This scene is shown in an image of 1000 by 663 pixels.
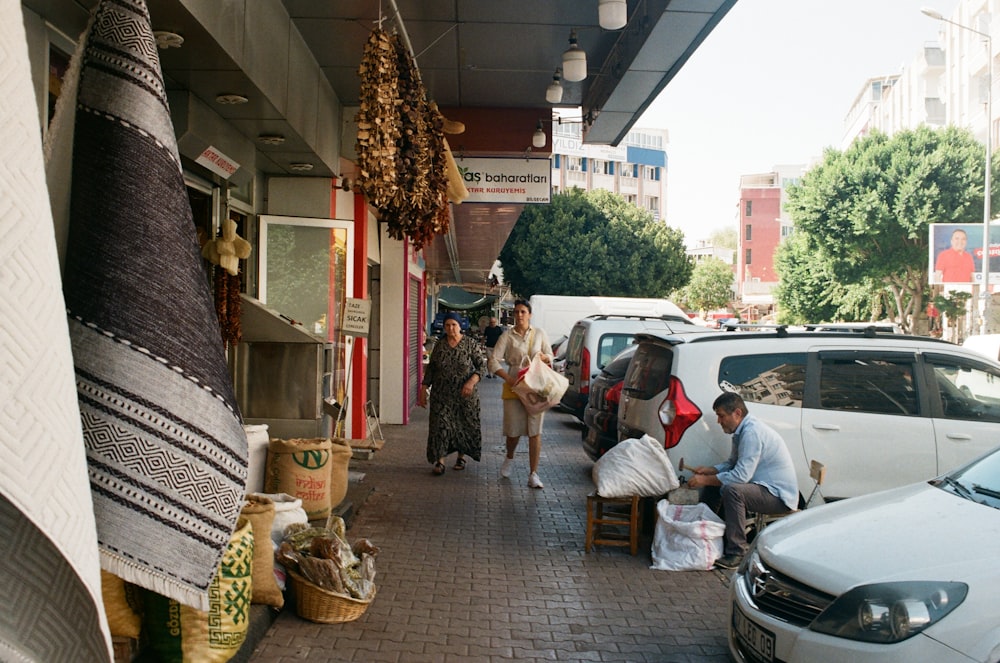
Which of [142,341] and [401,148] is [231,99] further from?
[142,341]

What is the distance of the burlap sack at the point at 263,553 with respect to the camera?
473 centimetres

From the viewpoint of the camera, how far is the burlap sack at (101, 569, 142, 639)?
11.9ft

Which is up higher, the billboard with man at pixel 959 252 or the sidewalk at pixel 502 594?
the billboard with man at pixel 959 252

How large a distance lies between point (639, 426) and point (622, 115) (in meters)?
5.00

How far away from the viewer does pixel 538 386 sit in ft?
30.6

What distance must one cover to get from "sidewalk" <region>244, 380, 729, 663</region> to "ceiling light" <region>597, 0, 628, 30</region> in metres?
4.23

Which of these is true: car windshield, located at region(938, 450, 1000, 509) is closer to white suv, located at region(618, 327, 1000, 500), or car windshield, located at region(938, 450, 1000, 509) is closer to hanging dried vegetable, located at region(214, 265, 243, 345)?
white suv, located at region(618, 327, 1000, 500)

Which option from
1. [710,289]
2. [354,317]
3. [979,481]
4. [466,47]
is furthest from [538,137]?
[710,289]

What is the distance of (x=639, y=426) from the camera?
7.81 metres

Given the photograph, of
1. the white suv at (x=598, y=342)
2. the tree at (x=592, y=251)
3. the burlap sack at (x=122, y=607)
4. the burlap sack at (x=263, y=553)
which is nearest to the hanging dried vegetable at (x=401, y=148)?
the burlap sack at (x=263, y=553)

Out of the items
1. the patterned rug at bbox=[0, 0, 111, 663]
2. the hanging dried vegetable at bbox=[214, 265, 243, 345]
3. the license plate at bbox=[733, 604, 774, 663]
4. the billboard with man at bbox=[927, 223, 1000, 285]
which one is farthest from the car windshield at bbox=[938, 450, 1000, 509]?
the billboard with man at bbox=[927, 223, 1000, 285]

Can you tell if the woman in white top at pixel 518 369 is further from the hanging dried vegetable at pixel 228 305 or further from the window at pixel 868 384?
the window at pixel 868 384

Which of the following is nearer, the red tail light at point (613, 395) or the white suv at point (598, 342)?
the red tail light at point (613, 395)

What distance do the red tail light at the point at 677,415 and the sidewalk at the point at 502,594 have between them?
3.03 feet
